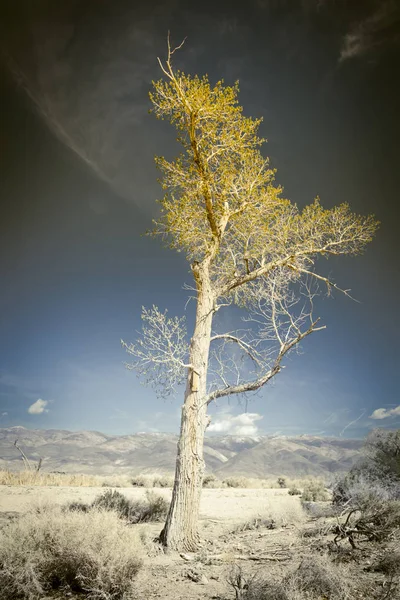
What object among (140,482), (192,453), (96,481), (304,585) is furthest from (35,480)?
(304,585)

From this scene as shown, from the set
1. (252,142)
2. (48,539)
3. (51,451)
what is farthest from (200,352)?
(51,451)

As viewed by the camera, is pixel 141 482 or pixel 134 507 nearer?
pixel 134 507

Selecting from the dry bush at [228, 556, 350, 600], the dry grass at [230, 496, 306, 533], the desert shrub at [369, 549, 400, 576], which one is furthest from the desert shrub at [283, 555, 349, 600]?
the dry grass at [230, 496, 306, 533]

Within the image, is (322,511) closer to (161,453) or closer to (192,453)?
(192,453)

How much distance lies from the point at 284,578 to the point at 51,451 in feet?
319

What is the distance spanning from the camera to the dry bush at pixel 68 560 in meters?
3.65

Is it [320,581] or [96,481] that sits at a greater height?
[320,581]

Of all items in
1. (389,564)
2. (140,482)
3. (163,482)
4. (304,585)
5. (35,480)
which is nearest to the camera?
(304,585)

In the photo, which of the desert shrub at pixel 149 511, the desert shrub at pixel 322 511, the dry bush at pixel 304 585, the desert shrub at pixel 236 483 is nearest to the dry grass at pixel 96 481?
the desert shrub at pixel 236 483

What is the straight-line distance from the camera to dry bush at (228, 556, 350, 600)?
2988 millimetres

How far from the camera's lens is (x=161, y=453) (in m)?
84.6

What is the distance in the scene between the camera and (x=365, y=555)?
469cm

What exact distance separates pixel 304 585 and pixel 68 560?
2741 millimetres

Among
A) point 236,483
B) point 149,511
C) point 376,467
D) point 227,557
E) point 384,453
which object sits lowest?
point 236,483
